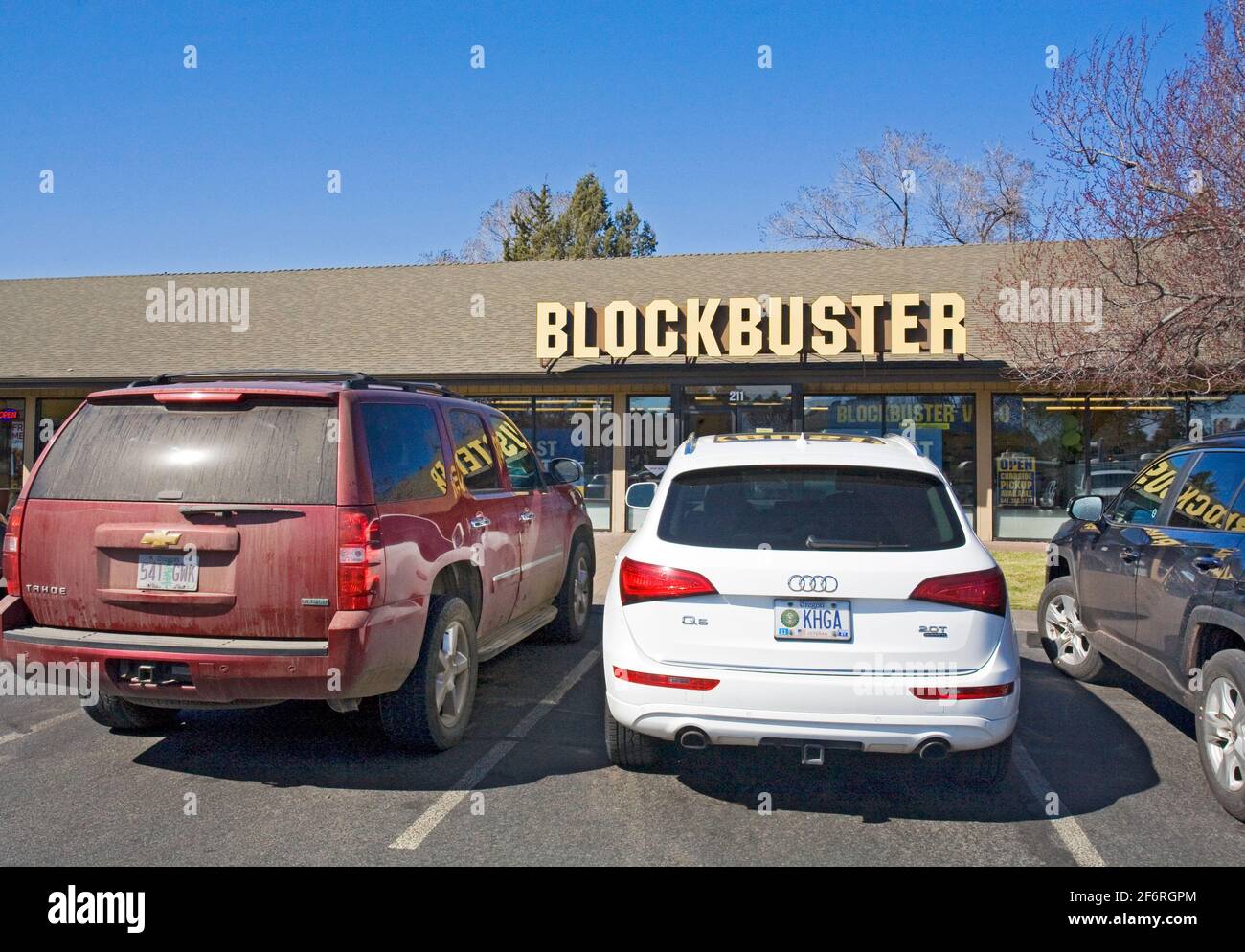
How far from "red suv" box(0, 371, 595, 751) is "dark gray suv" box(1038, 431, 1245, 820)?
385 centimetres

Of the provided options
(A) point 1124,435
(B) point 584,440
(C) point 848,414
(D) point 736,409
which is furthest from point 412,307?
(A) point 1124,435

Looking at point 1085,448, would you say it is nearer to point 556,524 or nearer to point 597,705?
point 556,524

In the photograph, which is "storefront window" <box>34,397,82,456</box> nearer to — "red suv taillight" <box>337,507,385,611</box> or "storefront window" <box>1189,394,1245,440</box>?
"red suv taillight" <box>337,507,385,611</box>

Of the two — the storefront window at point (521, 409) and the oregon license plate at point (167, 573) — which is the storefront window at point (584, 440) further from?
the oregon license plate at point (167, 573)

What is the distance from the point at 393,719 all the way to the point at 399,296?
17.5m

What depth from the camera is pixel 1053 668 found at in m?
7.65

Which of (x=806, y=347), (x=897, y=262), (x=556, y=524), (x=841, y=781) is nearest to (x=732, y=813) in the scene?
(x=841, y=781)

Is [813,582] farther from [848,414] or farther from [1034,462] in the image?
[1034,462]

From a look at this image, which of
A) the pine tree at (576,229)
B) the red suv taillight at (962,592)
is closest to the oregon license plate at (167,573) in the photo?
the red suv taillight at (962,592)

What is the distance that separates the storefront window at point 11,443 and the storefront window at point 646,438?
41.0ft

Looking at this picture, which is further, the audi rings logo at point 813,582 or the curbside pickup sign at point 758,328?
the curbside pickup sign at point 758,328

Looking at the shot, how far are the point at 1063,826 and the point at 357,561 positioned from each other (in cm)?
343

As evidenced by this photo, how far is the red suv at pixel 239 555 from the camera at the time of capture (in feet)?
15.1
